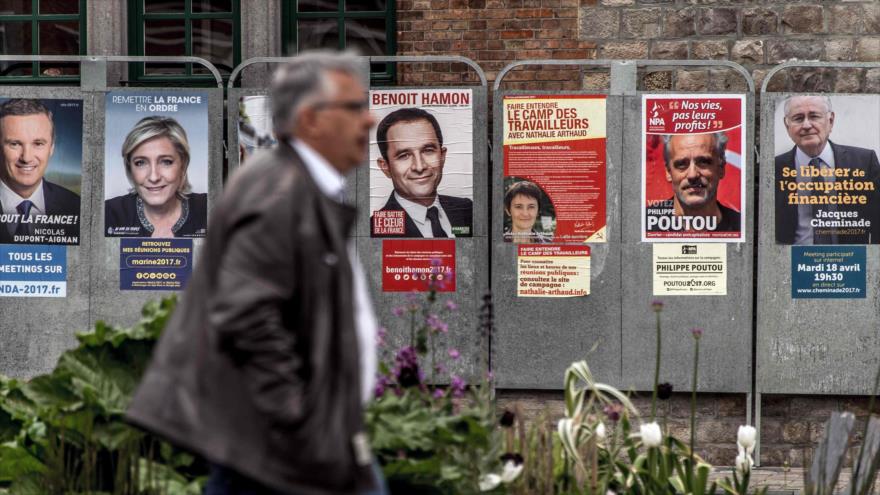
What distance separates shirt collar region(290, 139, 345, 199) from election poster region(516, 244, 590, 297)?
20.5 ft

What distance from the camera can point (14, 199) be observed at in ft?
32.4

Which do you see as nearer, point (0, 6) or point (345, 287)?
point (345, 287)

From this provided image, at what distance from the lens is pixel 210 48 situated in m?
11.0

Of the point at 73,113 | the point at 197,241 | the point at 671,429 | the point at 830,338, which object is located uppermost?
the point at 73,113

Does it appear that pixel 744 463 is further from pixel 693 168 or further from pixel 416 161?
pixel 416 161

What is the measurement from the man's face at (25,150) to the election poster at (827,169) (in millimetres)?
4917

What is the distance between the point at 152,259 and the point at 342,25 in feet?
7.77

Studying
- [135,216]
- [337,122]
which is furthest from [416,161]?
[337,122]

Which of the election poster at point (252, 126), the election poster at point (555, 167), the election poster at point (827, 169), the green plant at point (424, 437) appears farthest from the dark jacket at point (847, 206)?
the green plant at point (424, 437)

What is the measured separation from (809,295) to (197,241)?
13.5ft

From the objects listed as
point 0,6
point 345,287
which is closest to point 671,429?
point 0,6

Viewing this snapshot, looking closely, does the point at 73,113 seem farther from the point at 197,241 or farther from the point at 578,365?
the point at 578,365

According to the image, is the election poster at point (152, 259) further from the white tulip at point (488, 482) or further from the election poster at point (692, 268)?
the white tulip at point (488, 482)

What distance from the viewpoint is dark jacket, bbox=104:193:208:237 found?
32.2ft
